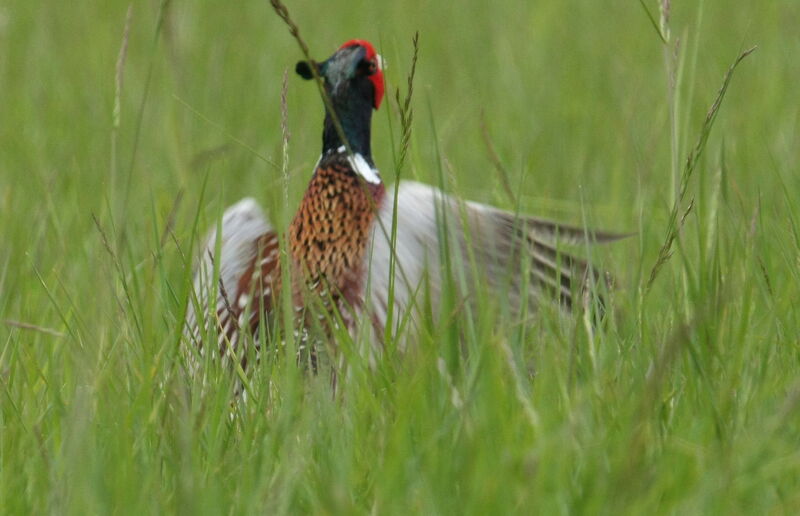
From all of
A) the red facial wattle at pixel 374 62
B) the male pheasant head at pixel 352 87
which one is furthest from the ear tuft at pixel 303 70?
the red facial wattle at pixel 374 62

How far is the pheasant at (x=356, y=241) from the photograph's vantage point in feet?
8.79

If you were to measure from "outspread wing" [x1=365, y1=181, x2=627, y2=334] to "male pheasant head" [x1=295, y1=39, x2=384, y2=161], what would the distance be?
28 centimetres

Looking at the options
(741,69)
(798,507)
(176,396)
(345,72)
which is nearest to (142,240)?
(345,72)

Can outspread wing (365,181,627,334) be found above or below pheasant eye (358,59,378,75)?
below

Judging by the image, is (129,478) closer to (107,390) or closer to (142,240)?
(107,390)

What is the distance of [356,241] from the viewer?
2.86m

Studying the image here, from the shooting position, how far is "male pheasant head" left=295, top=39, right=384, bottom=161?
10.1 ft

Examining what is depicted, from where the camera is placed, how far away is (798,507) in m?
1.77

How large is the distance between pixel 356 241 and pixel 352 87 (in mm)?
425

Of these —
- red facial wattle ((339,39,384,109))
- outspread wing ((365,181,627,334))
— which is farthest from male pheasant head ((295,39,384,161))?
outspread wing ((365,181,627,334))

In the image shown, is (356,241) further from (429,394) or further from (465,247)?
(429,394)

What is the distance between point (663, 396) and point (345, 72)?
1.25 m

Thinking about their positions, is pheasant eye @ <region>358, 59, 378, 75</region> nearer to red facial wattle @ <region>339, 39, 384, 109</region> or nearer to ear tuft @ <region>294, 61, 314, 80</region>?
red facial wattle @ <region>339, 39, 384, 109</region>

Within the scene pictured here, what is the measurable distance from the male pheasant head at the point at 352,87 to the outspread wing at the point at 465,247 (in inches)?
10.9
